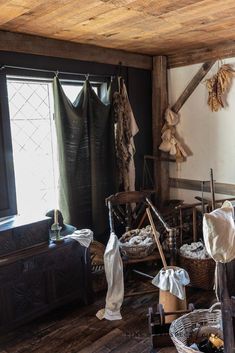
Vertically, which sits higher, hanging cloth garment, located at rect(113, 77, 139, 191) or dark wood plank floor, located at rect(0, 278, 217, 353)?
hanging cloth garment, located at rect(113, 77, 139, 191)

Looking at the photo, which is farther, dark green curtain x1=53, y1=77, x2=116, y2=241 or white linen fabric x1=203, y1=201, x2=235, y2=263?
dark green curtain x1=53, y1=77, x2=116, y2=241

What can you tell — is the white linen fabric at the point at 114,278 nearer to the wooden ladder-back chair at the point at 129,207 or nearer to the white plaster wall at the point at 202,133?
the wooden ladder-back chair at the point at 129,207

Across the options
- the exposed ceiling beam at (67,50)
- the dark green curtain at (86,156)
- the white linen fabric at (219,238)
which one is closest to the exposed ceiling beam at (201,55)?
the exposed ceiling beam at (67,50)

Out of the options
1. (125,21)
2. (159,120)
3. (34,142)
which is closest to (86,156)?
(34,142)

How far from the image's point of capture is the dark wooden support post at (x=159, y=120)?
3859 mm

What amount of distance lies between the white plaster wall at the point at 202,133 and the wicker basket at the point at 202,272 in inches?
34.4

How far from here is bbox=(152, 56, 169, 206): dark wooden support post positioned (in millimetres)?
3859

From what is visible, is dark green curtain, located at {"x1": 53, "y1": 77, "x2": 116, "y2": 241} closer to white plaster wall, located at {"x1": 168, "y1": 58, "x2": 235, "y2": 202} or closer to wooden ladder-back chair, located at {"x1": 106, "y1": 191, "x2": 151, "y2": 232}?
wooden ladder-back chair, located at {"x1": 106, "y1": 191, "x2": 151, "y2": 232}

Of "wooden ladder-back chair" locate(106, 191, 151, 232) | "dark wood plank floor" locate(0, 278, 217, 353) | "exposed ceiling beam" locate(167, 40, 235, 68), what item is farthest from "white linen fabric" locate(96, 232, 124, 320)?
"exposed ceiling beam" locate(167, 40, 235, 68)

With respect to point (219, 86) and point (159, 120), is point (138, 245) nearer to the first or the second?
point (159, 120)

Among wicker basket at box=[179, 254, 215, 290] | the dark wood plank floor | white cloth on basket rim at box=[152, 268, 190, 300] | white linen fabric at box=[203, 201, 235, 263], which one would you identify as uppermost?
white linen fabric at box=[203, 201, 235, 263]

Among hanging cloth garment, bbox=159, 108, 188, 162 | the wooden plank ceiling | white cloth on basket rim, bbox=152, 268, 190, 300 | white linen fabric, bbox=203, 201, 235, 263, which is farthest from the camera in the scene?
hanging cloth garment, bbox=159, 108, 188, 162

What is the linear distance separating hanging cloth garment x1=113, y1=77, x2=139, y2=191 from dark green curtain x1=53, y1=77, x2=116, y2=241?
76 mm

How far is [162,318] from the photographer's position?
2021mm
